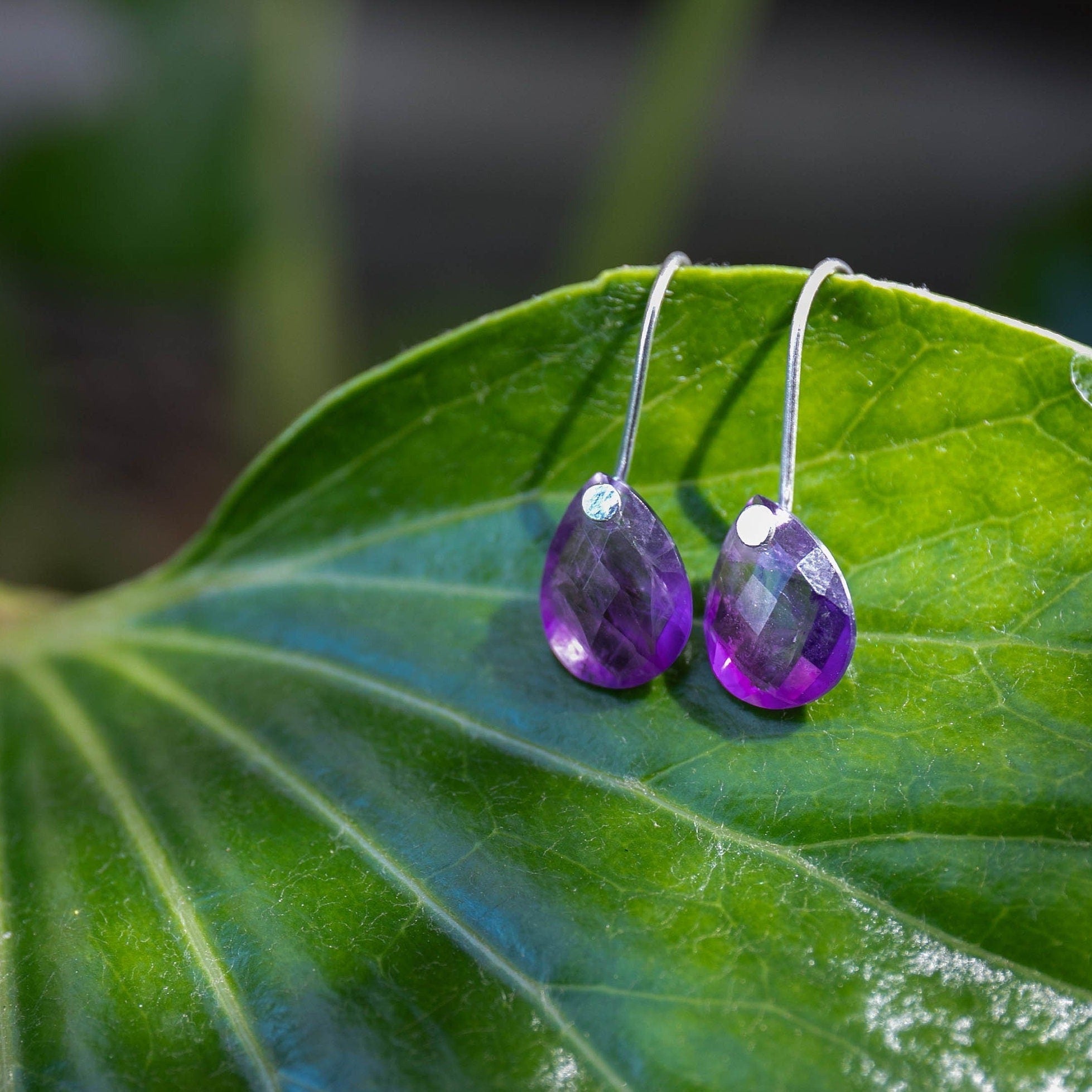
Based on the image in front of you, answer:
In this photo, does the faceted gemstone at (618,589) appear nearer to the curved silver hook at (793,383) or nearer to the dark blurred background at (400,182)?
the curved silver hook at (793,383)

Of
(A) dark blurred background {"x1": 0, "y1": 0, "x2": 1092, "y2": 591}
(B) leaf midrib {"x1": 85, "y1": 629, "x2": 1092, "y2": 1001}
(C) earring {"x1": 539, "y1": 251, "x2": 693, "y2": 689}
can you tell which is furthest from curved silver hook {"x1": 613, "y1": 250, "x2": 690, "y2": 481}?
(A) dark blurred background {"x1": 0, "y1": 0, "x2": 1092, "y2": 591}

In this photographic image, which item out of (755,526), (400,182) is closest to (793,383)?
(755,526)

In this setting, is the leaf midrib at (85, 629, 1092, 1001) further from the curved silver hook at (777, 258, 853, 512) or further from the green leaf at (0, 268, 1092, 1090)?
the curved silver hook at (777, 258, 853, 512)

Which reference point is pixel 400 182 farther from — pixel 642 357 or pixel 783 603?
pixel 783 603

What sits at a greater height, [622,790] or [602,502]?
[602,502]

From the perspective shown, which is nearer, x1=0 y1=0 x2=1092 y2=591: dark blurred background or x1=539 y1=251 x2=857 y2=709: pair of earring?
x1=539 y1=251 x2=857 y2=709: pair of earring

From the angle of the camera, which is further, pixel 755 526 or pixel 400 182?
pixel 400 182

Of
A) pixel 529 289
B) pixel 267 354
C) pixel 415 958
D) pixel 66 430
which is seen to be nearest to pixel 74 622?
pixel 415 958
